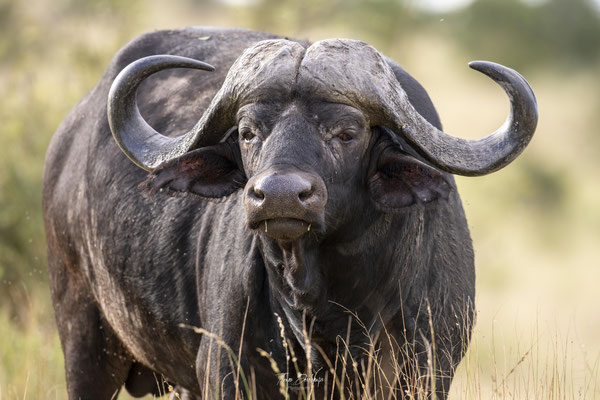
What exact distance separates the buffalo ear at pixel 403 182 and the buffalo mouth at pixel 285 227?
0.55 metres

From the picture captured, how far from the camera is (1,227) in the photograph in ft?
33.1

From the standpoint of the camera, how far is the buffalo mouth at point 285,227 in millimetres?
3697

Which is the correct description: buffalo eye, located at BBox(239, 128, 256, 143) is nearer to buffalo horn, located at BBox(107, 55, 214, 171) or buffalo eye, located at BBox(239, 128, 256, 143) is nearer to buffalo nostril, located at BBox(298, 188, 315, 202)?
buffalo horn, located at BBox(107, 55, 214, 171)

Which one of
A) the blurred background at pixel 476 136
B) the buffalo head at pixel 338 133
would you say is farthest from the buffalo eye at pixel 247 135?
the blurred background at pixel 476 136

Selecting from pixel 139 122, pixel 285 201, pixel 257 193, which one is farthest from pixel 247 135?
pixel 139 122

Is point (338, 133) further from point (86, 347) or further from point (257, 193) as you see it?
point (86, 347)

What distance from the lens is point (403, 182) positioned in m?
4.18

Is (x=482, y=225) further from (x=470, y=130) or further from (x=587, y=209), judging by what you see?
(x=587, y=209)

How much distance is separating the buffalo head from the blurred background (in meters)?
0.72

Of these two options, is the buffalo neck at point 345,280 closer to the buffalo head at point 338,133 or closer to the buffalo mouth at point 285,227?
the buffalo head at point 338,133

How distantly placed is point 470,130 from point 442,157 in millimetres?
29382

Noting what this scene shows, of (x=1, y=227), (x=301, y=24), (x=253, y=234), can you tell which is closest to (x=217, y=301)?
(x=253, y=234)

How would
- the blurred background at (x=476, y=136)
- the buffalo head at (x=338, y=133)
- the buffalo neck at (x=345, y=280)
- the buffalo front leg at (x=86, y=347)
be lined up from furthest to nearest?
the blurred background at (x=476, y=136) < the buffalo front leg at (x=86, y=347) < the buffalo neck at (x=345, y=280) < the buffalo head at (x=338, y=133)

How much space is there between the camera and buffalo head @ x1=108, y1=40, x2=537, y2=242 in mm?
3881
